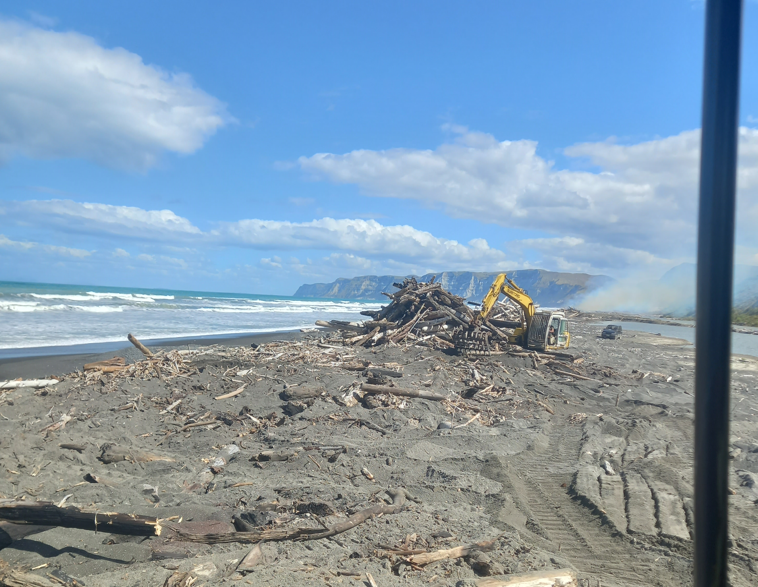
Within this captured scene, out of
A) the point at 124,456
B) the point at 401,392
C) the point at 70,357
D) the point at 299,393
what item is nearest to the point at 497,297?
the point at 401,392

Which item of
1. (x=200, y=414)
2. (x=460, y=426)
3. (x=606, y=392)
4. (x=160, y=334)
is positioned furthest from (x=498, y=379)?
(x=160, y=334)

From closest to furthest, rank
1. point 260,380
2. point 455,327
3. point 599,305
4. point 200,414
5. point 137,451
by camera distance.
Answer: point 137,451 → point 200,414 → point 260,380 → point 455,327 → point 599,305

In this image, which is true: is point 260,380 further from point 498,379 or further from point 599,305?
point 599,305

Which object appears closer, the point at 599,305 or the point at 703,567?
the point at 703,567

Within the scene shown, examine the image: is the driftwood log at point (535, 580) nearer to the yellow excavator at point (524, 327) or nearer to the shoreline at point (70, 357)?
the yellow excavator at point (524, 327)

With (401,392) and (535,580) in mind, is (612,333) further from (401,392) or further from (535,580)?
(535,580)

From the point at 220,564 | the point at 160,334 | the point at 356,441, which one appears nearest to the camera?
the point at 220,564

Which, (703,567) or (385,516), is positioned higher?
(703,567)

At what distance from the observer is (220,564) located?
14.0ft

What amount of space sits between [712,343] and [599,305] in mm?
104043

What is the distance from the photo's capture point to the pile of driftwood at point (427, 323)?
1895cm

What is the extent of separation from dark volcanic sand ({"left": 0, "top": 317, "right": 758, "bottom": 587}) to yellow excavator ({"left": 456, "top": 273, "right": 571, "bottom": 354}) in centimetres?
479

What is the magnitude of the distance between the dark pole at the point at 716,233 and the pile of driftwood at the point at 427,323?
56.2ft

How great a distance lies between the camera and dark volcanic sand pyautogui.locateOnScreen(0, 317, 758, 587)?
4.52 metres
